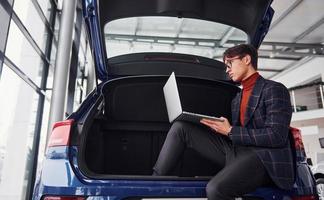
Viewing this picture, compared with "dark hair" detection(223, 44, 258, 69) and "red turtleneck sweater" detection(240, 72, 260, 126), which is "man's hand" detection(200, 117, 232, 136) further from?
"dark hair" detection(223, 44, 258, 69)

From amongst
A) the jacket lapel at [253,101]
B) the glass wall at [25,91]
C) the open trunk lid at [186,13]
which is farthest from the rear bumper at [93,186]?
the glass wall at [25,91]

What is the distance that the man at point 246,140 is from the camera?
110 centimetres

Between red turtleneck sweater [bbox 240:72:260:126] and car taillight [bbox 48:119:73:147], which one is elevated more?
red turtleneck sweater [bbox 240:72:260:126]

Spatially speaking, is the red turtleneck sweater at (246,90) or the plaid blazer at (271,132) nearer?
the plaid blazer at (271,132)

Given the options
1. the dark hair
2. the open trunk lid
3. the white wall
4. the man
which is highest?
the white wall

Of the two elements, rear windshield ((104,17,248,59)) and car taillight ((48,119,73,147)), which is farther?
rear windshield ((104,17,248,59))

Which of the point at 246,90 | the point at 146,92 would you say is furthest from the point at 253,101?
the point at 146,92

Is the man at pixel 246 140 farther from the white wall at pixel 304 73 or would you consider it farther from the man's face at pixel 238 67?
the white wall at pixel 304 73

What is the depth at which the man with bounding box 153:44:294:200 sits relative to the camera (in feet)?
3.62

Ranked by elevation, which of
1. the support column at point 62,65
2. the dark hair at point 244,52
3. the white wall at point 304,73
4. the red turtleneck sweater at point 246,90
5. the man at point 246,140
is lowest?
the man at point 246,140

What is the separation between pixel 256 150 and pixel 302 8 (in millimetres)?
7278

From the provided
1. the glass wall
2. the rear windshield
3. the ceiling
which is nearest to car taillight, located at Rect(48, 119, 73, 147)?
the glass wall

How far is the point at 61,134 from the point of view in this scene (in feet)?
3.70

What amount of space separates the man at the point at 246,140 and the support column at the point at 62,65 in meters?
3.46
